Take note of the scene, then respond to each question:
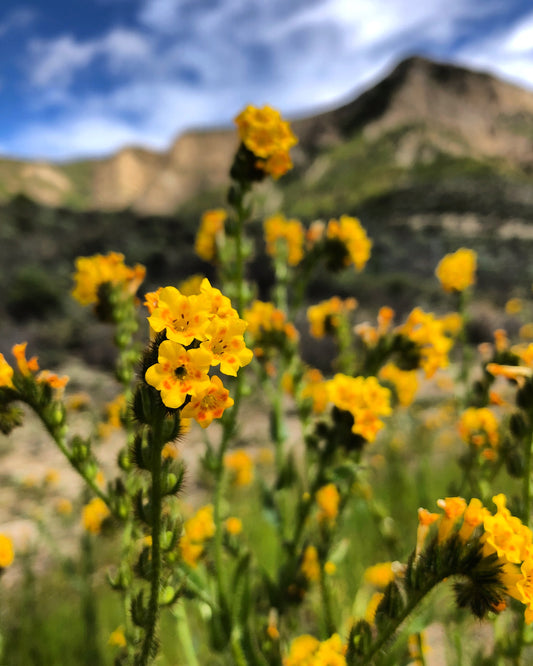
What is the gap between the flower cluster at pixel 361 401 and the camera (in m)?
2.29

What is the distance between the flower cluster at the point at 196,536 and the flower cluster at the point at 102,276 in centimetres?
132

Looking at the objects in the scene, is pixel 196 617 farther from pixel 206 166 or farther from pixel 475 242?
pixel 206 166

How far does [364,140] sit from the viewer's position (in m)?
101

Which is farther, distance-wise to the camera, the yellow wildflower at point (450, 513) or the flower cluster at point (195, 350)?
the yellow wildflower at point (450, 513)

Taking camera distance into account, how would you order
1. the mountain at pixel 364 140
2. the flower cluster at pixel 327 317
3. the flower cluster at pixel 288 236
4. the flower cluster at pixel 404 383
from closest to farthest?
the flower cluster at pixel 404 383 → the flower cluster at pixel 327 317 → the flower cluster at pixel 288 236 → the mountain at pixel 364 140

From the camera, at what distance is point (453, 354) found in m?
13.5

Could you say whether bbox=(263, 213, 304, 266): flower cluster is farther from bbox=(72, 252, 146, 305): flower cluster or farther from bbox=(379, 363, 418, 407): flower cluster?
bbox=(72, 252, 146, 305): flower cluster

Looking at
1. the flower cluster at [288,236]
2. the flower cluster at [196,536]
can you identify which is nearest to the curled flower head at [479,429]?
the flower cluster at [196,536]

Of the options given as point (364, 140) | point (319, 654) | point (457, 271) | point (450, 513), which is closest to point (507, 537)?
point (450, 513)

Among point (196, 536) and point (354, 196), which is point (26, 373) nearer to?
point (196, 536)

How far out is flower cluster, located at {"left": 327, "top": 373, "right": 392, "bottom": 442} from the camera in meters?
2.29

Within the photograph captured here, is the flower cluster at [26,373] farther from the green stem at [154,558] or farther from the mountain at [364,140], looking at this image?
the mountain at [364,140]

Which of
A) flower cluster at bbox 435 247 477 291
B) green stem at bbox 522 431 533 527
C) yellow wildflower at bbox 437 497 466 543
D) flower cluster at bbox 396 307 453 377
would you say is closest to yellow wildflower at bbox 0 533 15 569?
yellow wildflower at bbox 437 497 466 543

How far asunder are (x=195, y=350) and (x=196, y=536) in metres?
1.90
